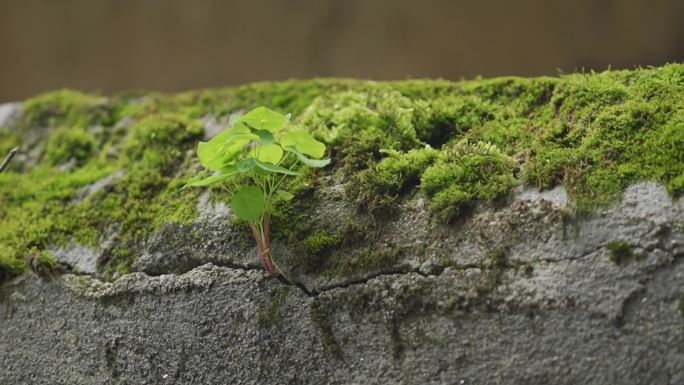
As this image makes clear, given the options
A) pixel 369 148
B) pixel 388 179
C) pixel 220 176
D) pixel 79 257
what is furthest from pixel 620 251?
pixel 79 257

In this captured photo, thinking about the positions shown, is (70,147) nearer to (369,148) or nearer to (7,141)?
(7,141)

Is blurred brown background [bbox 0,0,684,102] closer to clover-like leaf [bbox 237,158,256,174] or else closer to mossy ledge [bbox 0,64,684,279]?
mossy ledge [bbox 0,64,684,279]

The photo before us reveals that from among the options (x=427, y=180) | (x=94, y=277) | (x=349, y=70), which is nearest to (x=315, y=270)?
(x=427, y=180)

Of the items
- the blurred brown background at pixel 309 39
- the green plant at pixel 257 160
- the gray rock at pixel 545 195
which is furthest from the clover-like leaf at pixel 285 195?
the blurred brown background at pixel 309 39

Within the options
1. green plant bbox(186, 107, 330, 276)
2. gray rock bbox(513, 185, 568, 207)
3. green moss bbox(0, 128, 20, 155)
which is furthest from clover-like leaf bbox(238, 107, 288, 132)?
green moss bbox(0, 128, 20, 155)

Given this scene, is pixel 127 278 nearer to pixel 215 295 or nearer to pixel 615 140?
pixel 215 295

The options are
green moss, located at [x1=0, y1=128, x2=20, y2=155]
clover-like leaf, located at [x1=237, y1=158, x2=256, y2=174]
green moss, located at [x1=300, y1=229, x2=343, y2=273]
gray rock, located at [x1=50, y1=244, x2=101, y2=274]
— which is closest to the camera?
clover-like leaf, located at [x1=237, y1=158, x2=256, y2=174]
